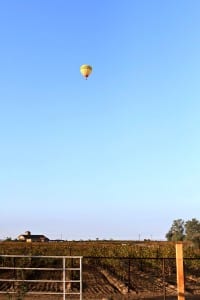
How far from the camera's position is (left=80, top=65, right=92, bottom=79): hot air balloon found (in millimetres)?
19750

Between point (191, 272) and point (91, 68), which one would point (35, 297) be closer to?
point (91, 68)

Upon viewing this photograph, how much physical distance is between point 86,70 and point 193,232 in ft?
48.4

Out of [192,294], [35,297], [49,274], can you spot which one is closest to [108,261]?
[49,274]

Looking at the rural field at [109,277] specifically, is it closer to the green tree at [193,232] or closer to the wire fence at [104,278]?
the wire fence at [104,278]

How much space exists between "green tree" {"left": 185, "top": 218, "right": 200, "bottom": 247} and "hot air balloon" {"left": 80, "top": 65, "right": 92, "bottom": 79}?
14.2 m

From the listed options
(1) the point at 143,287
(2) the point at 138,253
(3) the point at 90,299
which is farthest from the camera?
(2) the point at 138,253

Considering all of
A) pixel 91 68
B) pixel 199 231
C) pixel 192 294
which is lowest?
pixel 192 294

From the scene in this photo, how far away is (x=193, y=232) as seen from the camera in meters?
29.6

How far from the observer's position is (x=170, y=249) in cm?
3444

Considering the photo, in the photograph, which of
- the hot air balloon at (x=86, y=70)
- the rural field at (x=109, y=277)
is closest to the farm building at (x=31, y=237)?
the rural field at (x=109, y=277)

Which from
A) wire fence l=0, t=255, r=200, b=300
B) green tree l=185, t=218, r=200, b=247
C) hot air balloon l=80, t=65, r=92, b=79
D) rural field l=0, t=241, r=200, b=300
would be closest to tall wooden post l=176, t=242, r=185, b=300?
rural field l=0, t=241, r=200, b=300

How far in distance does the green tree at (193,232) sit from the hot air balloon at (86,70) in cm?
1424

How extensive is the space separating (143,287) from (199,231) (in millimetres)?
8524

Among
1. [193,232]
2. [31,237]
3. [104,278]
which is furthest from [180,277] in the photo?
[31,237]
